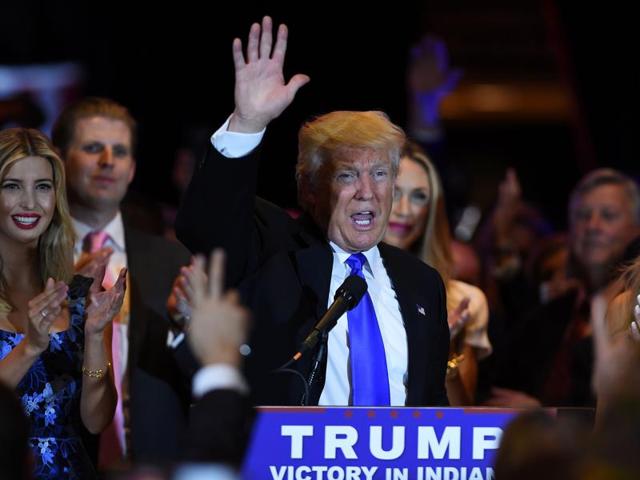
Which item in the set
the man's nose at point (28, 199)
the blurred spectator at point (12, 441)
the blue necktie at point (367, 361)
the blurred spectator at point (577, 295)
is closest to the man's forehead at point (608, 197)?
the blurred spectator at point (577, 295)

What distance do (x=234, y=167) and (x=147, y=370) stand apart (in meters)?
1.51

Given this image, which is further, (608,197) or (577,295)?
(608,197)

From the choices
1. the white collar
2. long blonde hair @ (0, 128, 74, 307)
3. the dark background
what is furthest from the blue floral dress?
the dark background

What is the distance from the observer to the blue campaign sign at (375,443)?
2.98 metres

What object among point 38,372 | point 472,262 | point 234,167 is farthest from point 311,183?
point 472,262

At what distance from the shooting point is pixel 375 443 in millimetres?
3020

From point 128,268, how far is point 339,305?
5.66 ft

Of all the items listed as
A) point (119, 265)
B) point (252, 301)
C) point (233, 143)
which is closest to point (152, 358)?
point (119, 265)

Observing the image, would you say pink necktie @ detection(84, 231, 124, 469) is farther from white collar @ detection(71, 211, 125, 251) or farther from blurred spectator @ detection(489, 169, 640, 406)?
blurred spectator @ detection(489, 169, 640, 406)

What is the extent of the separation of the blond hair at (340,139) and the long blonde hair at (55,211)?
26.8 inches

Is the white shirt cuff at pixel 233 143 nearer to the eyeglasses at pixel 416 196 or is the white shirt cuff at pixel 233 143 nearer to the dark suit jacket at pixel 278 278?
the dark suit jacket at pixel 278 278

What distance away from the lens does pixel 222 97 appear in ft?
29.0

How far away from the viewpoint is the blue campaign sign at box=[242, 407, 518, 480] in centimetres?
298

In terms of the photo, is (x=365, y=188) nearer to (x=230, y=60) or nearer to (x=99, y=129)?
(x=99, y=129)
